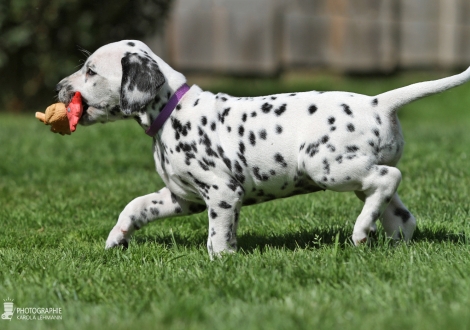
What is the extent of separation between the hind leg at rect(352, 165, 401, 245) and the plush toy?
1.95 meters

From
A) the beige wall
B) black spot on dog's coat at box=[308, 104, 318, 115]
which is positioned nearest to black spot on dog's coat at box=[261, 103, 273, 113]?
black spot on dog's coat at box=[308, 104, 318, 115]

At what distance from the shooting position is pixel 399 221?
4.76m

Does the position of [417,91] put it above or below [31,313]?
above

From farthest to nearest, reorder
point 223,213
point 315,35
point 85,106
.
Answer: point 315,35
point 85,106
point 223,213

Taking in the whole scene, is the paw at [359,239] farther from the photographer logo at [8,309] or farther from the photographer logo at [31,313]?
the photographer logo at [8,309]

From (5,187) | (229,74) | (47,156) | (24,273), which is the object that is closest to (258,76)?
(229,74)

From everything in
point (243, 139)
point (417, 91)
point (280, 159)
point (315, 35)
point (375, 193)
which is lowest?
point (315, 35)

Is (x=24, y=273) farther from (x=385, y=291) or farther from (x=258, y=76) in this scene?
(x=258, y=76)

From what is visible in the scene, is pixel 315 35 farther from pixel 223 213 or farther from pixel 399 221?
pixel 223 213

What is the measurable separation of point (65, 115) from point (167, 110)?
29.9 inches

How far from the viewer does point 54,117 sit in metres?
5.12

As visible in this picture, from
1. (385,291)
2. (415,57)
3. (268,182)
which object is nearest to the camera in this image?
(385,291)

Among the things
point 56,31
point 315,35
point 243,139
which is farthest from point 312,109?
point 315,35

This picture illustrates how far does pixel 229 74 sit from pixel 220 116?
38.4 feet
